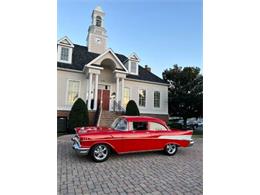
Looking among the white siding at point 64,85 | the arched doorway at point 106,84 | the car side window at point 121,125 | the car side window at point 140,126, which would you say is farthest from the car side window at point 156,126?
the white siding at point 64,85

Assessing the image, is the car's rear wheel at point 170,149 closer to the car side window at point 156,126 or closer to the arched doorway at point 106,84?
the car side window at point 156,126

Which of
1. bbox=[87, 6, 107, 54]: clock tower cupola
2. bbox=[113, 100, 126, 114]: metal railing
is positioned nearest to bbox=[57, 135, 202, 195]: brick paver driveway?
bbox=[113, 100, 126, 114]: metal railing

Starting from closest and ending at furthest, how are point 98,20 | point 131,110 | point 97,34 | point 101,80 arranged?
1. point 131,110
2. point 101,80
3. point 97,34
4. point 98,20

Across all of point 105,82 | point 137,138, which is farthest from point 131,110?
point 137,138

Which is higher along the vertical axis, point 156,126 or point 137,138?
point 156,126

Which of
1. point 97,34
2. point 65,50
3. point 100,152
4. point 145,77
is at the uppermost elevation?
point 97,34

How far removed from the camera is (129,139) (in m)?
5.86

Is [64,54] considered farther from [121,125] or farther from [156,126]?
[156,126]

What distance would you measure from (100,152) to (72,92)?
9701mm

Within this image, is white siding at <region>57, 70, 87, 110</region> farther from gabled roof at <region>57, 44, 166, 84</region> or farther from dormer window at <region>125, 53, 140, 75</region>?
dormer window at <region>125, 53, 140, 75</region>

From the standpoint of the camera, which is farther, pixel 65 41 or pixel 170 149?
pixel 65 41
